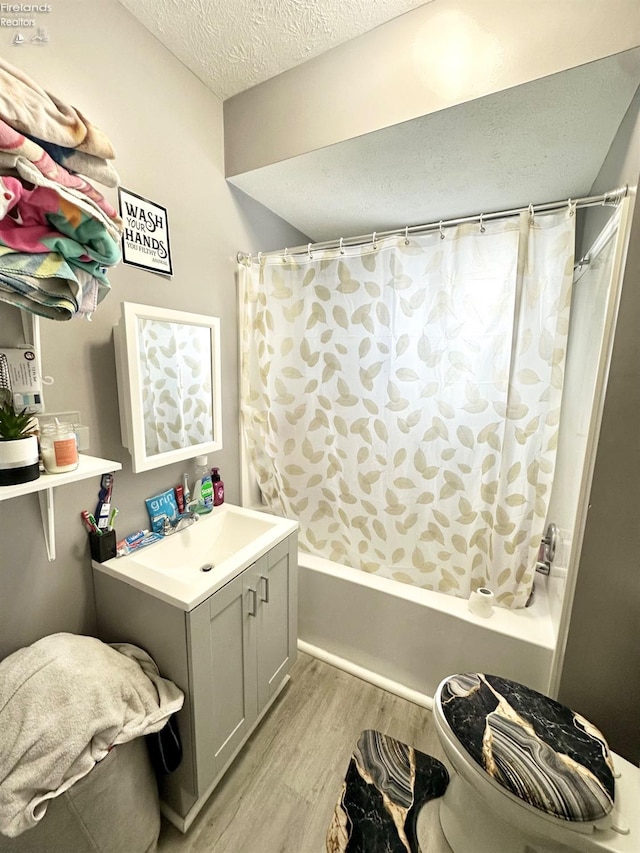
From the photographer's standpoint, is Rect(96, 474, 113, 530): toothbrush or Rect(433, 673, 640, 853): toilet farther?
Rect(96, 474, 113, 530): toothbrush

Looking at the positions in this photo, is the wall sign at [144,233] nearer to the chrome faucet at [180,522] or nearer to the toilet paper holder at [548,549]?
the chrome faucet at [180,522]

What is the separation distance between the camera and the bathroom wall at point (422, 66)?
95cm

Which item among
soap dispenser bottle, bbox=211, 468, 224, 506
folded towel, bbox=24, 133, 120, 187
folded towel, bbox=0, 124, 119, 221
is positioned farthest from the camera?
soap dispenser bottle, bbox=211, 468, 224, 506

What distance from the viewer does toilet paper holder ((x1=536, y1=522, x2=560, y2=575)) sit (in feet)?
4.90

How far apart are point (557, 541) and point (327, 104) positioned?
197 centimetres

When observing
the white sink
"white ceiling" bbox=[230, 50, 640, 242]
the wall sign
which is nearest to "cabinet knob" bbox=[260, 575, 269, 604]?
the white sink

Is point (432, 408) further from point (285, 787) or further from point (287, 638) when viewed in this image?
point (285, 787)

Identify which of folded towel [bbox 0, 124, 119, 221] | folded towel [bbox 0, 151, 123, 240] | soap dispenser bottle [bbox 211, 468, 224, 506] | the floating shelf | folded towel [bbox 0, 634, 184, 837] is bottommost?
folded towel [bbox 0, 634, 184, 837]

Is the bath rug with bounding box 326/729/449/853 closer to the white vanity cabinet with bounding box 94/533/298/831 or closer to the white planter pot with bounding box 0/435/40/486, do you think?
the white vanity cabinet with bounding box 94/533/298/831

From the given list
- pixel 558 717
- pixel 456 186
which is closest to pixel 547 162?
pixel 456 186

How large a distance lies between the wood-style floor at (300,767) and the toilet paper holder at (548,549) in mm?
842

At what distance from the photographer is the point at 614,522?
107cm

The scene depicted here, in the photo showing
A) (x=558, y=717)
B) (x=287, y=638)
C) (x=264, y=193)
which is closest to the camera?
(x=558, y=717)

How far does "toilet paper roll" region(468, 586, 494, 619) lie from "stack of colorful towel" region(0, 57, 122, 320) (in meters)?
1.77
